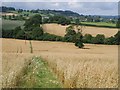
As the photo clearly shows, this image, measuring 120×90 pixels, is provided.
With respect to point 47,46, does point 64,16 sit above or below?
above

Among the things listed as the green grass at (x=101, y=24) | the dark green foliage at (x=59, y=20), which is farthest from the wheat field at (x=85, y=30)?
the green grass at (x=101, y=24)

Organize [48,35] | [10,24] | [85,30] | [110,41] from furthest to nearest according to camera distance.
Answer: [85,30] → [48,35] → [110,41] → [10,24]

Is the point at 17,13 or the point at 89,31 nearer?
the point at 89,31

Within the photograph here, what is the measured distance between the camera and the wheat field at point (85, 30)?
68.6 meters

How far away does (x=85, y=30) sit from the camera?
71.8 meters

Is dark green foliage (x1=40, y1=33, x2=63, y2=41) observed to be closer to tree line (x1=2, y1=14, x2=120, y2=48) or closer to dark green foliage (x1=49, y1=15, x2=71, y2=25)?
tree line (x1=2, y1=14, x2=120, y2=48)

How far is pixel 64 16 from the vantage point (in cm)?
7662

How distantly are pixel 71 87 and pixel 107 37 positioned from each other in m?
60.2

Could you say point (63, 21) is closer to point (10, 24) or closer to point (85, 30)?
point (85, 30)

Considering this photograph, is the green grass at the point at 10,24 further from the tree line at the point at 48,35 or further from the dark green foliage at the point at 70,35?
the dark green foliage at the point at 70,35

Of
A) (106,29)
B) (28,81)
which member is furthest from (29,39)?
(28,81)

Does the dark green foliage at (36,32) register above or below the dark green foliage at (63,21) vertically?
below

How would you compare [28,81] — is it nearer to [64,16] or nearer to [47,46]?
[47,46]

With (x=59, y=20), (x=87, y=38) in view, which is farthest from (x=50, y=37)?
(x=87, y=38)
